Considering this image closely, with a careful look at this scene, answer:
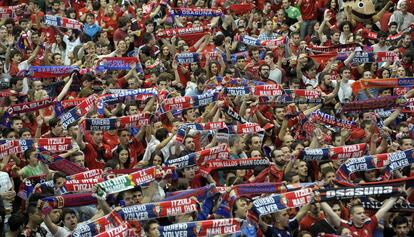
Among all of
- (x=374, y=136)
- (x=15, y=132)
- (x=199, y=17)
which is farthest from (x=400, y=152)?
(x=199, y=17)

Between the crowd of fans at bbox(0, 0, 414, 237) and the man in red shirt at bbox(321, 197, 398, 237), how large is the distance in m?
0.01

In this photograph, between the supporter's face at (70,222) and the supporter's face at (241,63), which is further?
the supporter's face at (241,63)

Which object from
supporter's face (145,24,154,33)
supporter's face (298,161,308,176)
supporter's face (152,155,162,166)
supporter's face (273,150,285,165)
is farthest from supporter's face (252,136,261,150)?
supporter's face (145,24,154,33)

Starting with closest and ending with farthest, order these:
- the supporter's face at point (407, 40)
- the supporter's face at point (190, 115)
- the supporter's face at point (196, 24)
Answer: the supporter's face at point (190, 115), the supporter's face at point (407, 40), the supporter's face at point (196, 24)

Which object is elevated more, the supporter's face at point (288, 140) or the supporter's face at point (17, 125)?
the supporter's face at point (17, 125)

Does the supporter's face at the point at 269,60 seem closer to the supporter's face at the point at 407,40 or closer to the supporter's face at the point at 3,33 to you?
the supporter's face at the point at 407,40

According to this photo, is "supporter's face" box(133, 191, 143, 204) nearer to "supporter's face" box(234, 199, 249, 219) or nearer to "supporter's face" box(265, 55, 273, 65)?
"supporter's face" box(234, 199, 249, 219)

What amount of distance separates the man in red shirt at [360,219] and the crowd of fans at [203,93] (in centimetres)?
1

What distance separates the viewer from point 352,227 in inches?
450

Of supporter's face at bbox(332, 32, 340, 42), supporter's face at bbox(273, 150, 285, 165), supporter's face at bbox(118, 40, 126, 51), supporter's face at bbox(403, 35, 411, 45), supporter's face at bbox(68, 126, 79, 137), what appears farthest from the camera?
supporter's face at bbox(332, 32, 340, 42)

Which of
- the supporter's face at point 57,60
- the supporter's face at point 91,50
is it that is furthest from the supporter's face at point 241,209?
the supporter's face at point 91,50

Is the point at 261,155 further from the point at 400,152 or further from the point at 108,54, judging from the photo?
the point at 108,54

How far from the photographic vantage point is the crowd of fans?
38.1 feet

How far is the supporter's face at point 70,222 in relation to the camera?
1135cm
